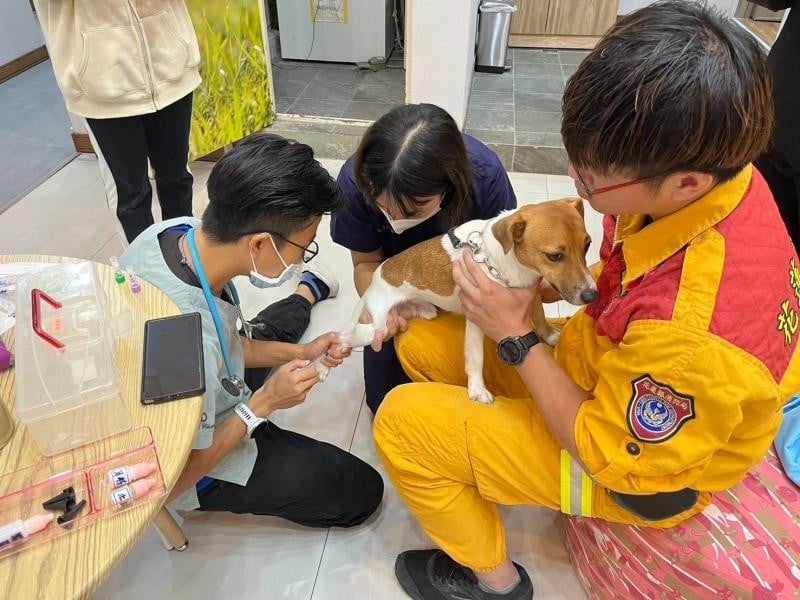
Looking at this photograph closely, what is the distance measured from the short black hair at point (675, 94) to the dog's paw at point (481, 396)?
2.12ft

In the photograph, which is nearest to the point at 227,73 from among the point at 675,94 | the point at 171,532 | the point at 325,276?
the point at 325,276

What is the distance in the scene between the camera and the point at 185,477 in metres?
1.16

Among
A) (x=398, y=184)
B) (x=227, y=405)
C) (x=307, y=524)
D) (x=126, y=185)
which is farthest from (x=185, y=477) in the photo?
(x=126, y=185)

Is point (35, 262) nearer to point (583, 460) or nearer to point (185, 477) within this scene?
point (185, 477)

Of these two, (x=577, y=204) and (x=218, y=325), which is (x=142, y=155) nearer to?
(x=218, y=325)

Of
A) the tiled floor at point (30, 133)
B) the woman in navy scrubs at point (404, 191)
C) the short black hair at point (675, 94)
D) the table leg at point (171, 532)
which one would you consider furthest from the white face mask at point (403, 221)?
the tiled floor at point (30, 133)

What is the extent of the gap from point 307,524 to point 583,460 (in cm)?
89

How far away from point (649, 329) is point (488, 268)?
499 millimetres

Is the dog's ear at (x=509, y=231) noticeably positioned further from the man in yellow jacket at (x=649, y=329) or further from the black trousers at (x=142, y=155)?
the black trousers at (x=142, y=155)

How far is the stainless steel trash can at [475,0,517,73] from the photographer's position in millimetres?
3852

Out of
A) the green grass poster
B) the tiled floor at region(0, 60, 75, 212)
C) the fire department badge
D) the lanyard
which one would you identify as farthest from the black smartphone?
the tiled floor at region(0, 60, 75, 212)

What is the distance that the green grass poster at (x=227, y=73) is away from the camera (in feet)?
9.27

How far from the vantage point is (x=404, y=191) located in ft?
4.33

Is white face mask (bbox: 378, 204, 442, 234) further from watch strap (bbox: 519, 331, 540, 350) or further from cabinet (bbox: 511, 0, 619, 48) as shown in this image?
cabinet (bbox: 511, 0, 619, 48)
